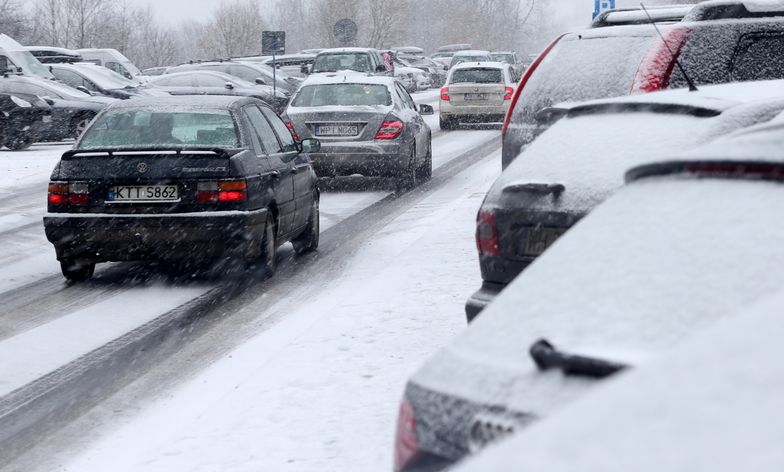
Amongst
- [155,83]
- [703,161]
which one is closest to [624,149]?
[703,161]

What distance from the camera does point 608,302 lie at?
262 cm

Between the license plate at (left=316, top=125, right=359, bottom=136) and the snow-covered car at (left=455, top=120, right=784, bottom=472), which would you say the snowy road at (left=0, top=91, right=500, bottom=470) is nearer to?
the license plate at (left=316, top=125, right=359, bottom=136)

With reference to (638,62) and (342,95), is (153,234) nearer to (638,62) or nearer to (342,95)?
(638,62)

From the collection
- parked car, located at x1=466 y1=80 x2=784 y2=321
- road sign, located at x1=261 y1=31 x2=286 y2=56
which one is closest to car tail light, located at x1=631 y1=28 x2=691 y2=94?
parked car, located at x1=466 y1=80 x2=784 y2=321

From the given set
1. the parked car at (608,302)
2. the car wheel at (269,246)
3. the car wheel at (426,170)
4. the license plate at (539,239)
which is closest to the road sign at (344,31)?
the car wheel at (426,170)

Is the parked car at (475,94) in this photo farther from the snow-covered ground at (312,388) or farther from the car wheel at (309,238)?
the snow-covered ground at (312,388)

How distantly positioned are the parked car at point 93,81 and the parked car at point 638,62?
2074 cm

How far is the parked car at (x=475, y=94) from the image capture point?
1096 inches

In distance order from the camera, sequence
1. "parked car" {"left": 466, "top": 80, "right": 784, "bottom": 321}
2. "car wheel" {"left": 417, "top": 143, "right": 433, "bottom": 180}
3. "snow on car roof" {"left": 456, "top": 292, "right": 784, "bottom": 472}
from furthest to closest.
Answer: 1. "car wheel" {"left": 417, "top": 143, "right": 433, "bottom": 180}
2. "parked car" {"left": 466, "top": 80, "right": 784, "bottom": 321}
3. "snow on car roof" {"left": 456, "top": 292, "right": 784, "bottom": 472}

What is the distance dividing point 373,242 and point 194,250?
2.58 meters

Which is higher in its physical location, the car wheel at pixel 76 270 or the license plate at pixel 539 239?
the license plate at pixel 539 239

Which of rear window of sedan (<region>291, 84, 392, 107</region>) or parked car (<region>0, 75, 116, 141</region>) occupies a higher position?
rear window of sedan (<region>291, 84, 392, 107</region>)

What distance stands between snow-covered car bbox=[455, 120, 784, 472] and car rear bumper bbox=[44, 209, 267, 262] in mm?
6291

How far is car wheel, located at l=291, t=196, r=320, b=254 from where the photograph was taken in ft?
35.4
